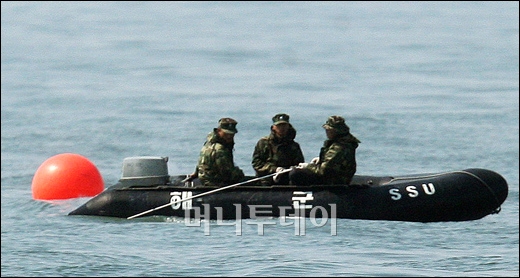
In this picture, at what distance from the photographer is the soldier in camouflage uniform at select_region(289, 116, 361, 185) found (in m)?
17.8

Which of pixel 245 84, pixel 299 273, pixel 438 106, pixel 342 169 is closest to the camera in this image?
pixel 299 273

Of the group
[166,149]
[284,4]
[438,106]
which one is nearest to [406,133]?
[438,106]

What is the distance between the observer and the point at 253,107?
3011 cm

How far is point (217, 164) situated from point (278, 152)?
98 cm

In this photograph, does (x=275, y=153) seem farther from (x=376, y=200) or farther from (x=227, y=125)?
(x=376, y=200)

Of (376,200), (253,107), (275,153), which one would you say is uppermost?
(253,107)

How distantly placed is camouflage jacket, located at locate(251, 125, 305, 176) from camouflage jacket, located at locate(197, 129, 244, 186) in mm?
408

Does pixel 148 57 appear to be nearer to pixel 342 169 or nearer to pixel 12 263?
pixel 342 169

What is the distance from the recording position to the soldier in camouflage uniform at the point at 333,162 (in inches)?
701

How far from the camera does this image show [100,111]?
30266 mm

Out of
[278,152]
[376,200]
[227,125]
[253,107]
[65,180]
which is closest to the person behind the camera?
[376,200]

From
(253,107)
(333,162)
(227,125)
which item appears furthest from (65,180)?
(253,107)

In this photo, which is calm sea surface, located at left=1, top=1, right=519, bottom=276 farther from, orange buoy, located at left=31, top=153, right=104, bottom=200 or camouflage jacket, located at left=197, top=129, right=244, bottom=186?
camouflage jacket, located at left=197, top=129, right=244, bottom=186

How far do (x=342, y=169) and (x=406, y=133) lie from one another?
9043 mm
